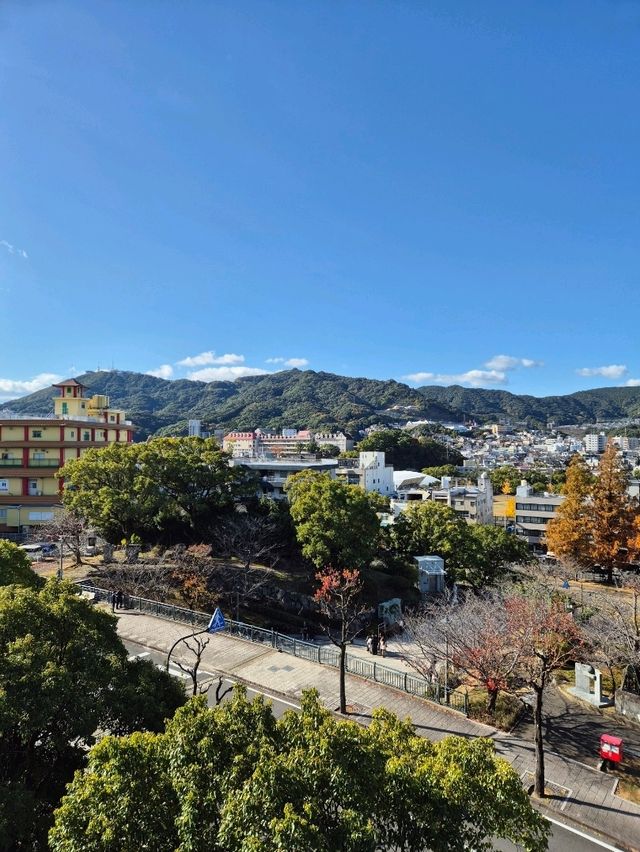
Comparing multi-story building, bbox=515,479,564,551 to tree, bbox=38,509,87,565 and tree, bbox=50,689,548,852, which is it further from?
tree, bbox=50,689,548,852

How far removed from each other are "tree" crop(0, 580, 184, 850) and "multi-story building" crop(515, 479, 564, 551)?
44723 millimetres

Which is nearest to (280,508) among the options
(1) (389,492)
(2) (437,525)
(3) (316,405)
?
(2) (437,525)

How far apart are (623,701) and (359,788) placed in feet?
41.6

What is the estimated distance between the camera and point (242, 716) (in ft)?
20.5

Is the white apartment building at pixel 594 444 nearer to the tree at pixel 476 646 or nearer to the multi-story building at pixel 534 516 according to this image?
the multi-story building at pixel 534 516

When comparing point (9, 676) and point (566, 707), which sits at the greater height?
point (9, 676)

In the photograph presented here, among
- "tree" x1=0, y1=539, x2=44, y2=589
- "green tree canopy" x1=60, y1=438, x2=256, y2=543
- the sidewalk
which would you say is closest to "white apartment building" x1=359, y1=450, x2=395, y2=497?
"green tree canopy" x1=60, y1=438, x2=256, y2=543

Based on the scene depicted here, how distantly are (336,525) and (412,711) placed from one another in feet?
41.7

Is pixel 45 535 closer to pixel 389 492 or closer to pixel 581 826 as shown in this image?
pixel 581 826

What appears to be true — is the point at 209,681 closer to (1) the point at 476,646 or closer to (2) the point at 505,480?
(1) the point at 476,646

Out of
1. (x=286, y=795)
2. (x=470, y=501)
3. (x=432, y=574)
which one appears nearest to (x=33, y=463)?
(x=432, y=574)

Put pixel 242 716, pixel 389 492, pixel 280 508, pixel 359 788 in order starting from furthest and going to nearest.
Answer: pixel 389 492 → pixel 280 508 → pixel 242 716 → pixel 359 788

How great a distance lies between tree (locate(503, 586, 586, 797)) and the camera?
1035 centimetres

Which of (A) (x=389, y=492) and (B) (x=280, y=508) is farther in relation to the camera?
(A) (x=389, y=492)
